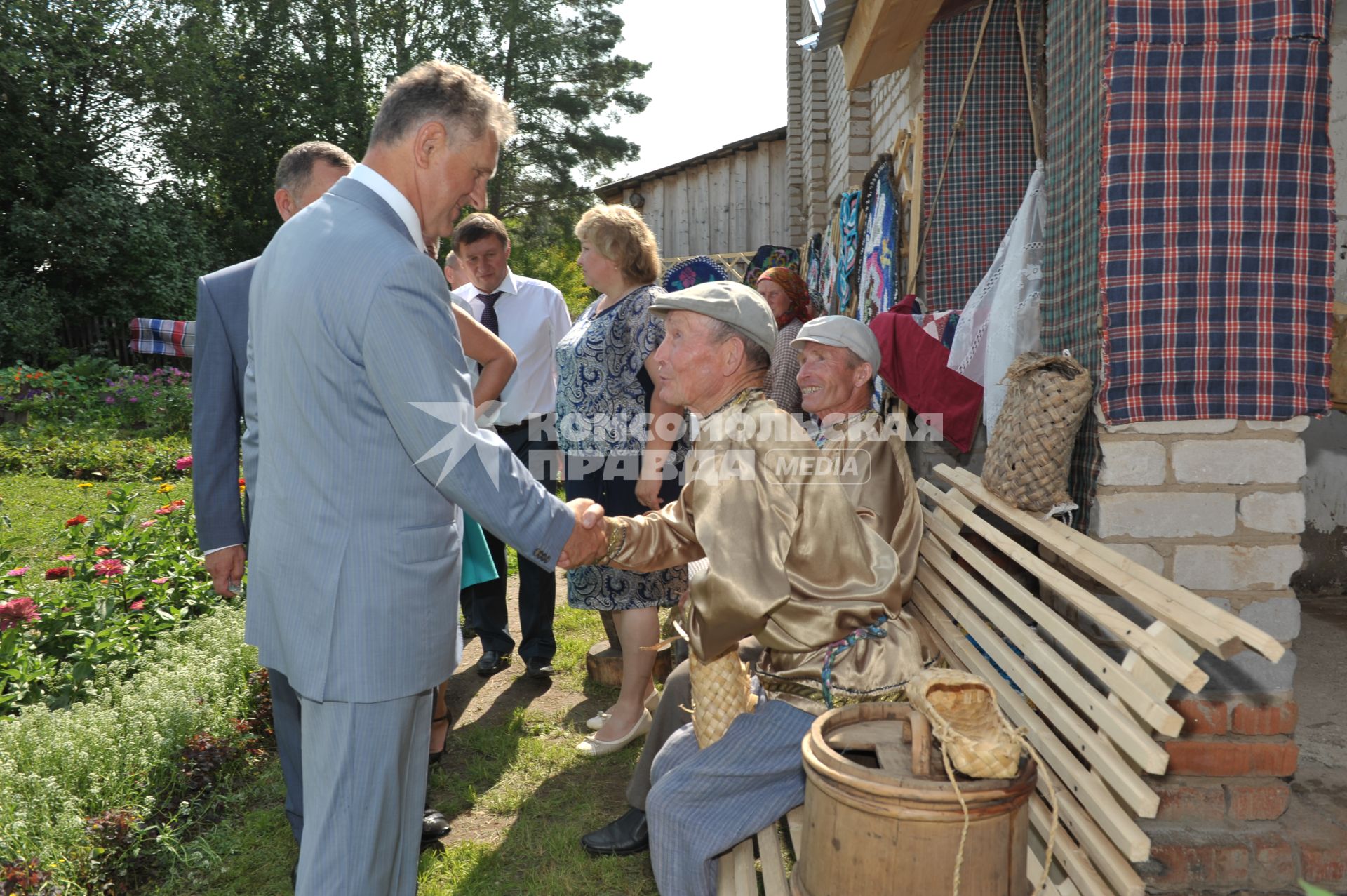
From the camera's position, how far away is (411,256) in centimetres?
207

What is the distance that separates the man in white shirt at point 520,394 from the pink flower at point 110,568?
161 centimetres

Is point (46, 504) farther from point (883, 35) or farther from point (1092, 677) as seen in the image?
point (1092, 677)

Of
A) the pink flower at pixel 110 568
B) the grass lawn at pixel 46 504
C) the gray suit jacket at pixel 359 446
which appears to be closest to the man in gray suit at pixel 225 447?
the gray suit jacket at pixel 359 446

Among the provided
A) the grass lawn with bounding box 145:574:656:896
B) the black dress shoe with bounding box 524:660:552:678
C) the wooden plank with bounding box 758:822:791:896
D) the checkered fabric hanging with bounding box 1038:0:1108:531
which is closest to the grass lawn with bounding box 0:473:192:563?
the black dress shoe with bounding box 524:660:552:678

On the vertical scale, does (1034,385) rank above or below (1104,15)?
below

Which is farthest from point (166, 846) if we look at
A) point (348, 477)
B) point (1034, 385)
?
point (1034, 385)

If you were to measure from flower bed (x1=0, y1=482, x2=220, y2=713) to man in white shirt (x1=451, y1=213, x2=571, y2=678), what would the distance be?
1404 millimetres

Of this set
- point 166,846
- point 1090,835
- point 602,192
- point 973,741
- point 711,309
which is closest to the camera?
point 973,741

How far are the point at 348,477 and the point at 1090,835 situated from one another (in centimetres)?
174

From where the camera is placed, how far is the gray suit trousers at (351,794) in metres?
2.10

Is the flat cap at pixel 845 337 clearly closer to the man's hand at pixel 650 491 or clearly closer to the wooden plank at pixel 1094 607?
the wooden plank at pixel 1094 607

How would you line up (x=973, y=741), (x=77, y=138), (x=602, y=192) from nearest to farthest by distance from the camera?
1. (x=973, y=741)
2. (x=602, y=192)
3. (x=77, y=138)

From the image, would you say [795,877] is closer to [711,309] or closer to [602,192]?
[711,309]

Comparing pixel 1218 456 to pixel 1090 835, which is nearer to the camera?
pixel 1090 835
